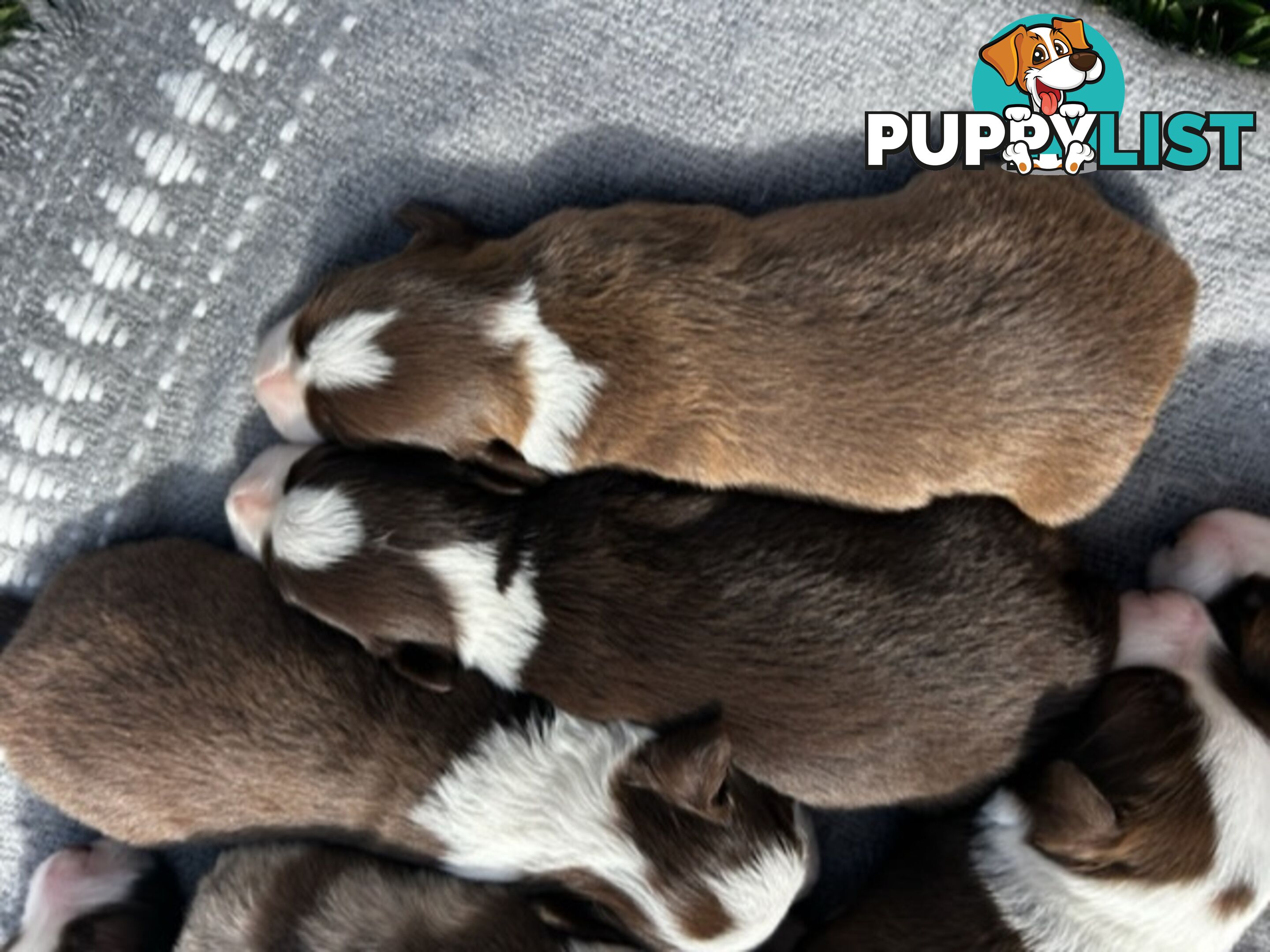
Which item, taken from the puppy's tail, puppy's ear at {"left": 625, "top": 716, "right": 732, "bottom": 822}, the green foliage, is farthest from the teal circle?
the puppy's tail

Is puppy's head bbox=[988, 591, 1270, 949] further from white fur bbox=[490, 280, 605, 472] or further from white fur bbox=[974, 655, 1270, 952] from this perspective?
white fur bbox=[490, 280, 605, 472]

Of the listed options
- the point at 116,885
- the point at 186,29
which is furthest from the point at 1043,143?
the point at 116,885

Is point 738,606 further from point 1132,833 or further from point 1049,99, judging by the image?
point 1049,99

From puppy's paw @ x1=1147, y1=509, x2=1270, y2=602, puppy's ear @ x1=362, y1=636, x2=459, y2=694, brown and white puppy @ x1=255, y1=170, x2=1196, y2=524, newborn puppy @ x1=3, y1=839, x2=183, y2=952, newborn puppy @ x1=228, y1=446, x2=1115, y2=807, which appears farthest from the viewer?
newborn puppy @ x1=3, y1=839, x2=183, y2=952

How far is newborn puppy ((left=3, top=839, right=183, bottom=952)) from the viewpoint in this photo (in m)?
3.22

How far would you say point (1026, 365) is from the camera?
8.75ft

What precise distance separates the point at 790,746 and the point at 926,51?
1.64m

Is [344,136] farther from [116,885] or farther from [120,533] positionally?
[116,885]

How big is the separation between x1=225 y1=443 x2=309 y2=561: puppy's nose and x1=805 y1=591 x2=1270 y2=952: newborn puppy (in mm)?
1682

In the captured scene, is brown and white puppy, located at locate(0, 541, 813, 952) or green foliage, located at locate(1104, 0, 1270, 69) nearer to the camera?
brown and white puppy, located at locate(0, 541, 813, 952)

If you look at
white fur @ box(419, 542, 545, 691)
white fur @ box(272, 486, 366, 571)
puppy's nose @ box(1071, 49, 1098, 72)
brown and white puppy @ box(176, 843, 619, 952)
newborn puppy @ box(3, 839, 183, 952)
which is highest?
puppy's nose @ box(1071, 49, 1098, 72)

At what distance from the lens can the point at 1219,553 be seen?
301 cm

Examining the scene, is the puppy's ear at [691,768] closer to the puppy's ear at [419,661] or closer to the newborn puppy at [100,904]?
the puppy's ear at [419,661]

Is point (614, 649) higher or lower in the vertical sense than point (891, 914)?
higher
